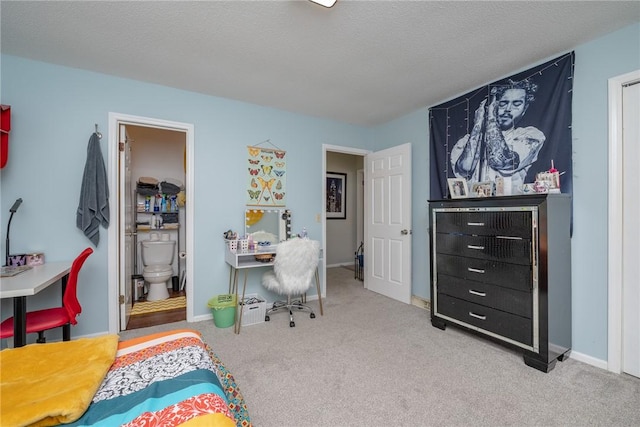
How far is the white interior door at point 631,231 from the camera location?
6.52 feet

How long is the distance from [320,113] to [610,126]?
2817 millimetres

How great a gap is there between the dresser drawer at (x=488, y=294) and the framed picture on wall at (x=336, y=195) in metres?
3.42

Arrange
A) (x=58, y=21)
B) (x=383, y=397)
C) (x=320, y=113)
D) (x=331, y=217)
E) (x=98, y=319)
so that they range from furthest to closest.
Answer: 1. (x=331, y=217)
2. (x=320, y=113)
3. (x=98, y=319)
4. (x=58, y=21)
5. (x=383, y=397)

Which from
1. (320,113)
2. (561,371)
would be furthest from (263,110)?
(561,371)

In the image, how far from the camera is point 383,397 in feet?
5.86

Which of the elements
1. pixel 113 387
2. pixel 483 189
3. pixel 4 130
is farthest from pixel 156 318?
pixel 483 189

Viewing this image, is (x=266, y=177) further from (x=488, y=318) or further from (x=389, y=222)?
(x=488, y=318)

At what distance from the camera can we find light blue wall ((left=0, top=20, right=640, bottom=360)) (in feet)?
7.07

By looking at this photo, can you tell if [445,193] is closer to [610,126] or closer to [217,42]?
[610,126]

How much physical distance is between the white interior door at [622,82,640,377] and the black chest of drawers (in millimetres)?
309

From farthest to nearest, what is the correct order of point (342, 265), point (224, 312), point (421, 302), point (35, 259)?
point (342, 265), point (421, 302), point (224, 312), point (35, 259)

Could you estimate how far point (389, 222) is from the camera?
3.86m

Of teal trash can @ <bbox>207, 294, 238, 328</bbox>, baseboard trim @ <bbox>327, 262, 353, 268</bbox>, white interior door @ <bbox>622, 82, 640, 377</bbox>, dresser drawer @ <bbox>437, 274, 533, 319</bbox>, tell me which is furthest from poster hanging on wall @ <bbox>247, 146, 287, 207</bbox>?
white interior door @ <bbox>622, 82, 640, 377</bbox>

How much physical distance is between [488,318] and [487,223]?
2.70 feet
